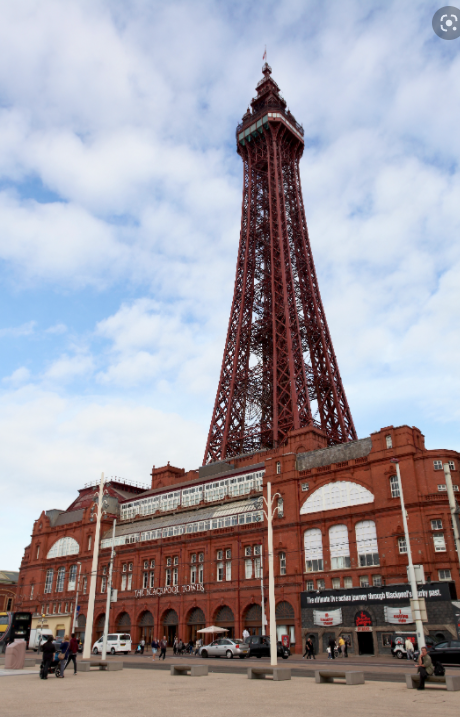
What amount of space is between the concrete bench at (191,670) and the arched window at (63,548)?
2240 inches

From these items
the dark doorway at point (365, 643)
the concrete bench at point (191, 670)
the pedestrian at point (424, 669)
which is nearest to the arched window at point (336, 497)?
the dark doorway at point (365, 643)

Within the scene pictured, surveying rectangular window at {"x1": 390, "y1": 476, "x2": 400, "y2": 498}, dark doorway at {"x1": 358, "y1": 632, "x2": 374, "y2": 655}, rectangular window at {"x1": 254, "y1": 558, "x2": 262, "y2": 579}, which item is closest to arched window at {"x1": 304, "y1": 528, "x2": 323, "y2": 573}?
rectangular window at {"x1": 254, "y1": 558, "x2": 262, "y2": 579}

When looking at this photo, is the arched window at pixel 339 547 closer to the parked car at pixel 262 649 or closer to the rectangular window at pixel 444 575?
the rectangular window at pixel 444 575

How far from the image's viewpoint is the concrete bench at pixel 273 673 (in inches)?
843

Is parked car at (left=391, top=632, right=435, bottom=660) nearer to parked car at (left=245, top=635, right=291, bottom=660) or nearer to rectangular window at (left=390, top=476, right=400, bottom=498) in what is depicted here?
parked car at (left=245, top=635, right=291, bottom=660)

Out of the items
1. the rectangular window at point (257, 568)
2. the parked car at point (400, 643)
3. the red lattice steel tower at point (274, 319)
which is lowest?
the parked car at point (400, 643)

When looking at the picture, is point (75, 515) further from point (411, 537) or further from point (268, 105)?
point (268, 105)

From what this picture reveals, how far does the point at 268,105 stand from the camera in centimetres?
10319

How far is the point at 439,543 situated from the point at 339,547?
29.5 feet

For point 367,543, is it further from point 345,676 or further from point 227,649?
point 345,676

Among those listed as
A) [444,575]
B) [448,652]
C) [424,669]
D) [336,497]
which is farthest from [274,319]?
[424,669]

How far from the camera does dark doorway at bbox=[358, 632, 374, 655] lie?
145 feet

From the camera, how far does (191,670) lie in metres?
24.5

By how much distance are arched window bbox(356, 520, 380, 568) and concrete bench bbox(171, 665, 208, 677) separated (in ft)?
86.1
